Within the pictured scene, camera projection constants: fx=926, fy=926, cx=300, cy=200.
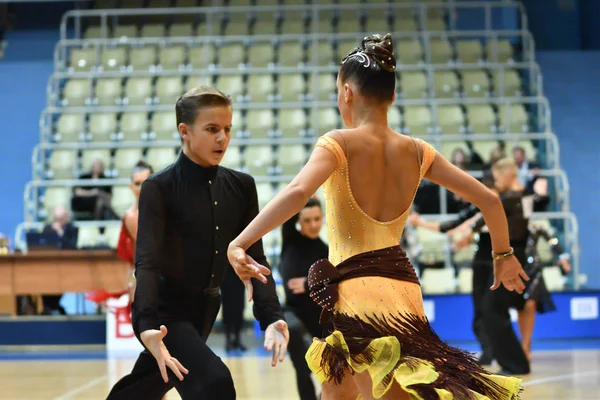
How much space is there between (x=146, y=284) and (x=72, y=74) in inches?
492

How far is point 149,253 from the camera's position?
3576 millimetres

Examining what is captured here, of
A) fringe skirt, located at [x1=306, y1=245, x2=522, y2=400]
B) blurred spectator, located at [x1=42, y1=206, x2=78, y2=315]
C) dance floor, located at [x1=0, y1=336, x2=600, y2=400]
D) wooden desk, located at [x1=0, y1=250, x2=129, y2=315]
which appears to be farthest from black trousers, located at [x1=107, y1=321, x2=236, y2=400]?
blurred spectator, located at [x1=42, y1=206, x2=78, y2=315]

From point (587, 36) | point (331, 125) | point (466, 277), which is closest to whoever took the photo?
point (466, 277)

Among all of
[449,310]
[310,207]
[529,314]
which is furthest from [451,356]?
[449,310]

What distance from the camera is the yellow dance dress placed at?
299 cm

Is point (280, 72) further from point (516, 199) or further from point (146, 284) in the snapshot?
Answer: point (146, 284)

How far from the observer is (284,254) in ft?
19.9

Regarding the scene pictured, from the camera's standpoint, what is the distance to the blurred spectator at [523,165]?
42.0 feet

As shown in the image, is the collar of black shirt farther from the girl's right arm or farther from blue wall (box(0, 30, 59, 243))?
blue wall (box(0, 30, 59, 243))

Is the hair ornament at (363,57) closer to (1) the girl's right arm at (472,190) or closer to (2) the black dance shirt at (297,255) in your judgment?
(1) the girl's right arm at (472,190)

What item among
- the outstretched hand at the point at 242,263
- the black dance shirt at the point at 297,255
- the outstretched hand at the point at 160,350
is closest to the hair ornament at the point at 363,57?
the outstretched hand at the point at 242,263

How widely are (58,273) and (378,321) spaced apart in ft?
29.6

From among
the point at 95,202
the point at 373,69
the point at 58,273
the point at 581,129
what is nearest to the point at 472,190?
the point at 373,69

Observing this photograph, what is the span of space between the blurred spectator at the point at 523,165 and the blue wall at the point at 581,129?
7.84ft
